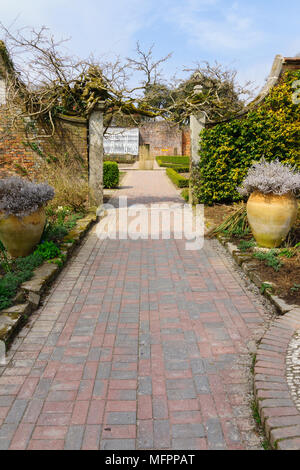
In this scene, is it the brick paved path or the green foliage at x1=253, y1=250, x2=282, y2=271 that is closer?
the brick paved path

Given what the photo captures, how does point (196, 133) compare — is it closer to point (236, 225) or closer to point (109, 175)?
point (236, 225)

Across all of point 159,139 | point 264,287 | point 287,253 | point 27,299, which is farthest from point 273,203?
point 159,139

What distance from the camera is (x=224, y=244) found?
5922mm

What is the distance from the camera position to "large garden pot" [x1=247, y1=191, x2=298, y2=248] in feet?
16.1

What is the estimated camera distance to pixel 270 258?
15.1ft

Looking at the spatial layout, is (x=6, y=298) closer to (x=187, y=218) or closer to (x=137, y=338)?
(x=137, y=338)

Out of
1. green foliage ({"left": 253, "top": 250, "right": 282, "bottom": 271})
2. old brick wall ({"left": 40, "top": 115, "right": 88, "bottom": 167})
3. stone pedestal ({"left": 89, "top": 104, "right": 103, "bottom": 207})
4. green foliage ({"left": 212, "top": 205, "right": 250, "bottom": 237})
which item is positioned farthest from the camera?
old brick wall ({"left": 40, "top": 115, "right": 88, "bottom": 167})

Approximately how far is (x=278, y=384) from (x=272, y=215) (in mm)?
3028

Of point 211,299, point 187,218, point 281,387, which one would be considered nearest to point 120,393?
point 281,387

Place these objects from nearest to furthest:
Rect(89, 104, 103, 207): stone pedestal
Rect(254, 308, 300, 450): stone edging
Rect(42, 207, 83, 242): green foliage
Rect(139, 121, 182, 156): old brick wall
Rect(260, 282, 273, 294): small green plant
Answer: Rect(254, 308, 300, 450): stone edging < Rect(260, 282, 273, 294): small green plant < Rect(42, 207, 83, 242): green foliage < Rect(89, 104, 103, 207): stone pedestal < Rect(139, 121, 182, 156): old brick wall

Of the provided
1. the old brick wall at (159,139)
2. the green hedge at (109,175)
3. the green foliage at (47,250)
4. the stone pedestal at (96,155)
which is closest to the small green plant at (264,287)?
the green foliage at (47,250)

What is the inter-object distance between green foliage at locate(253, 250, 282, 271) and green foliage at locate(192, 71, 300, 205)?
368cm

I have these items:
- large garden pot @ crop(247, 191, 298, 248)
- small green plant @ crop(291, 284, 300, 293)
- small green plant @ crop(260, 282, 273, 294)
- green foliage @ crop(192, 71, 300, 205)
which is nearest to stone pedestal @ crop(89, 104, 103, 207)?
green foliage @ crop(192, 71, 300, 205)

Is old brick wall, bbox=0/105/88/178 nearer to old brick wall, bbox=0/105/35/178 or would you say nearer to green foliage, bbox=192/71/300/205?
old brick wall, bbox=0/105/35/178
